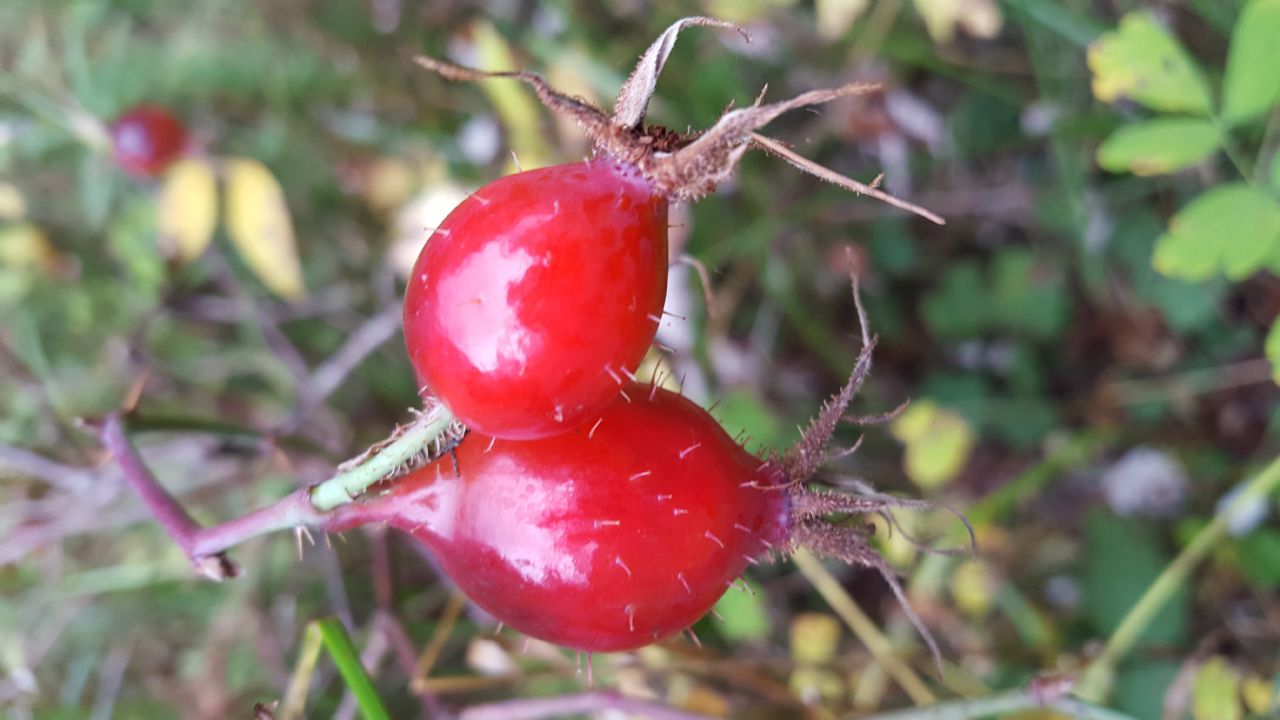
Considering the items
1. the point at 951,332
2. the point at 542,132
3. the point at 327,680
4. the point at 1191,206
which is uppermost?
the point at 1191,206

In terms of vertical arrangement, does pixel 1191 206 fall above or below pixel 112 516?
above

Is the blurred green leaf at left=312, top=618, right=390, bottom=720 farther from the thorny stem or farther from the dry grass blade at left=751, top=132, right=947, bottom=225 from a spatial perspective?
the dry grass blade at left=751, top=132, right=947, bottom=225

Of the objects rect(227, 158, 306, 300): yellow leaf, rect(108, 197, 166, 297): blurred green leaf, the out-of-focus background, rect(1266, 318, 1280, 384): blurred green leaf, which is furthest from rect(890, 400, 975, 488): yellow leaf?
rect(108, 197, 166, 297): blurred green leaf

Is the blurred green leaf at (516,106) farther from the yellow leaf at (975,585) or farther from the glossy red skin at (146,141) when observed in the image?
the yellow leaf at (975,585)

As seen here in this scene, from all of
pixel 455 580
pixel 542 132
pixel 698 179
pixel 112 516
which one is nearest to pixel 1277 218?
pixel 698 179

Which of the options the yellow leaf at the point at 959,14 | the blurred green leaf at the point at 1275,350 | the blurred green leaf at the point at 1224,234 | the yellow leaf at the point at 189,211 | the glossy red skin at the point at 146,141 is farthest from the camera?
the glossy red skin at the point at 146,141

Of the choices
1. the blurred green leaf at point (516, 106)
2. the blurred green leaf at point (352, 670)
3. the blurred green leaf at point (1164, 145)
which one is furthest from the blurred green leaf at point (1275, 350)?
the blurred green leaf at point (516, 106)

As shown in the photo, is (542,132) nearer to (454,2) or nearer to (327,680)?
(454,2)
